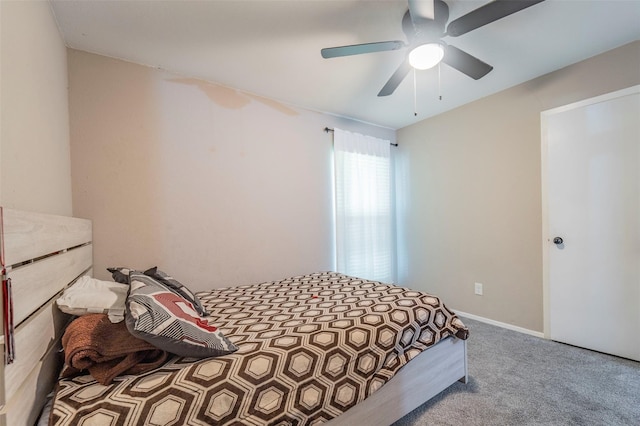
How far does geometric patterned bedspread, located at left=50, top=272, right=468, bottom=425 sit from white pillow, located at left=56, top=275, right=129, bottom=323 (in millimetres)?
307

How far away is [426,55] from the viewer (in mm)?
1624

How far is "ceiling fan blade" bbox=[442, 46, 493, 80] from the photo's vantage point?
165cm

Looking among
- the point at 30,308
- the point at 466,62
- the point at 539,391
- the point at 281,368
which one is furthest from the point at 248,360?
the point at 466,62

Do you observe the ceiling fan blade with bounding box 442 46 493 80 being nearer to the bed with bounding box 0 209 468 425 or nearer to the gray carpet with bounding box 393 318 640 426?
the bed with bounding box 0 209 468 425

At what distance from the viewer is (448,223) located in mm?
3170

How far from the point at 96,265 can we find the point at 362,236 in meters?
2.55

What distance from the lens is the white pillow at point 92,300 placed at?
1155 millimetres

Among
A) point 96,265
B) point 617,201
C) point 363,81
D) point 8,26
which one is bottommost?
point 96,265

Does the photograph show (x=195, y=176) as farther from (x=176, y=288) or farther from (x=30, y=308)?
(x=30, y=308)

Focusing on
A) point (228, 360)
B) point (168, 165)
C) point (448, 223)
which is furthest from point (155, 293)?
point (448, 223)

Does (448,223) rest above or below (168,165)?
below

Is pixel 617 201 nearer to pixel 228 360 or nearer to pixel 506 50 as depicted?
pixel 506 50

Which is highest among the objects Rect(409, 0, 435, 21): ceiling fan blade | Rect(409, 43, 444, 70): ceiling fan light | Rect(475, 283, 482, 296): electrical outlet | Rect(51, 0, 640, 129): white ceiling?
Rect(51, 0, 640, 129): white ceiling

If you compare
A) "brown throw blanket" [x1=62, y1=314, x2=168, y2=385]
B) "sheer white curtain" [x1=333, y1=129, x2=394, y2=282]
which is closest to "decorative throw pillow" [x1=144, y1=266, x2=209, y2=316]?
"brown throw blanket" [x1=62, y1=314, x2=168, y2=385]
